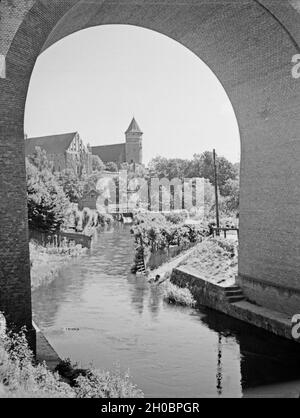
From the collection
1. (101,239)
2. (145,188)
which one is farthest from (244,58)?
(145,188)

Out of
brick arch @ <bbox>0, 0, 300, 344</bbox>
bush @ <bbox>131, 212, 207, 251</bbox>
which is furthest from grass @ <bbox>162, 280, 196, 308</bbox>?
bush @ <bbox>131, 212, 207, 251</bbox>

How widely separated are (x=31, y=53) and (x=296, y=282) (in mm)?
7177

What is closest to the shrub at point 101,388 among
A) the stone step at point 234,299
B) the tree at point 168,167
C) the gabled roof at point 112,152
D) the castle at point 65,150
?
the stone step at point 234,299

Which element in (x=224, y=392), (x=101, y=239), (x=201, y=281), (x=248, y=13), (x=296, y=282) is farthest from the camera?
(x=101, y=239)

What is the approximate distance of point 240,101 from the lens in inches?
503

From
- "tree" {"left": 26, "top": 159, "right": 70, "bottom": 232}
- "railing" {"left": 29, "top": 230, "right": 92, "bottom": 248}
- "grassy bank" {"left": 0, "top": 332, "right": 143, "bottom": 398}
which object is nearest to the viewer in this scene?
"grassy bank" {"left": 0, "top": 332, "right": 143, "bottom": 398}

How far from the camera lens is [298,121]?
11.0 meters

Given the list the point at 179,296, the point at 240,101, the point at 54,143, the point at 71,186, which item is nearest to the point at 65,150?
the point at 54,143

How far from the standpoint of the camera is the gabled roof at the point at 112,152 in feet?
304

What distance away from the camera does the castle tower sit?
288ft

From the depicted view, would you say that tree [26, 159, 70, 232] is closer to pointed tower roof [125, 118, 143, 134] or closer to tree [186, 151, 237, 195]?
tree [186, 151, 237, 195]

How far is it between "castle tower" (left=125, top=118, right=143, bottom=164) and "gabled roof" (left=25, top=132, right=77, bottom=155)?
656 inches

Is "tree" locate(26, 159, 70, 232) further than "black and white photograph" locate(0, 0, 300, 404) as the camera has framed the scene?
Yes
